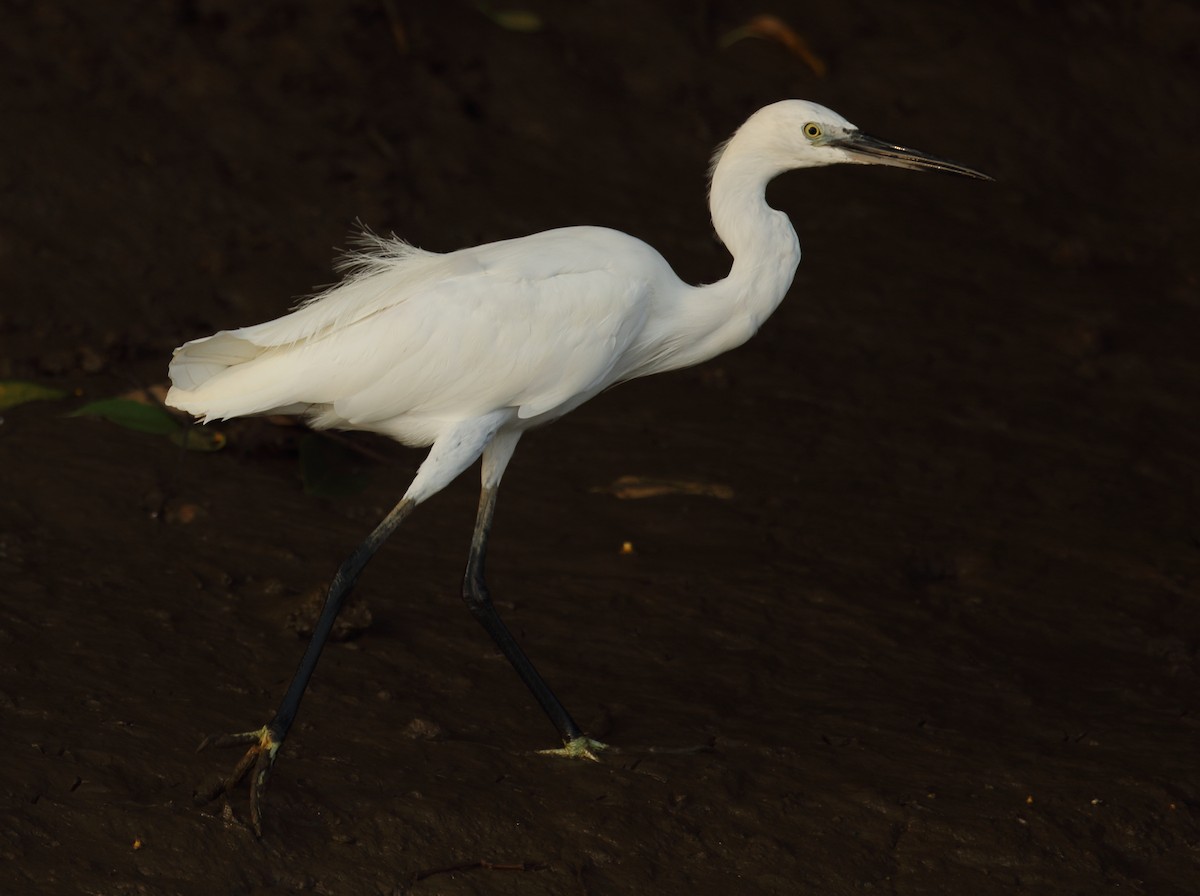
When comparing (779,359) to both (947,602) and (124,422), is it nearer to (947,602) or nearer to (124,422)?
(947,602)

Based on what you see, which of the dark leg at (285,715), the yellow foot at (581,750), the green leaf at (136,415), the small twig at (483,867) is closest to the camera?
the small twig at (483,867)

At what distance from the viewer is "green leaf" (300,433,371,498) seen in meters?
5.79

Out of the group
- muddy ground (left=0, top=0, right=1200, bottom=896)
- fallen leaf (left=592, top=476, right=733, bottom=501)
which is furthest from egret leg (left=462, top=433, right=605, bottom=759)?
fallen leaf (left=592, top=476, right=733, bottom=501)

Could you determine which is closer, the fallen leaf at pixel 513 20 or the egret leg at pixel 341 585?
the egret leg at pixel 341 585

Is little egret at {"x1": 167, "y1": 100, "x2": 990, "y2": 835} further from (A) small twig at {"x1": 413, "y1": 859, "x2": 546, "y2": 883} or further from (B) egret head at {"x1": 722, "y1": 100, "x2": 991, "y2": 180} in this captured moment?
(A) small twig at {"x1": 413, "y1": 859, "x2": 546, "y2": 883}

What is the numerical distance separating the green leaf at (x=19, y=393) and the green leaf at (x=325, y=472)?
3.30 ft

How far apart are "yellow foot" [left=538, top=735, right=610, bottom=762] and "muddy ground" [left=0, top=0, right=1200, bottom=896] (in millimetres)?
105

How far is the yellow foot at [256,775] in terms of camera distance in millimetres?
3785

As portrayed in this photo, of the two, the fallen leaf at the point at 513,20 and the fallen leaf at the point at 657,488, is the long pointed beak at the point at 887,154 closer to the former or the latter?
the fallen leaf at the point at 657,488

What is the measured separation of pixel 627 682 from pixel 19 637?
1877 millimetres

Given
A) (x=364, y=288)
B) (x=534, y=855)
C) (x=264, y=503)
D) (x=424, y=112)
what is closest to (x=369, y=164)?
(x=424, y=112)

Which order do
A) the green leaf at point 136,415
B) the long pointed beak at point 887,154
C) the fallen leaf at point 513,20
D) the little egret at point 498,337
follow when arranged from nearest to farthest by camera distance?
the little egret at point 498,337
the long pointed beak at point 887,154
the green leaf at point 136,415
the fallen leaf at point 513,20

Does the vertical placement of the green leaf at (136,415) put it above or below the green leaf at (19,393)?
above

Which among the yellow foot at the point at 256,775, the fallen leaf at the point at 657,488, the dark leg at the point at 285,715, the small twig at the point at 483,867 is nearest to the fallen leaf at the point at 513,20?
the fallen leaf at the point at 657,488
